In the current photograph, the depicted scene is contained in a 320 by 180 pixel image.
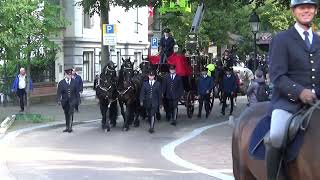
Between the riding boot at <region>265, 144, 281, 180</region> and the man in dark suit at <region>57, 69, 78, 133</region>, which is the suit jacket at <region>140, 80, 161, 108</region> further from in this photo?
the riding boot at <region>265, 144, 281, 180</region>

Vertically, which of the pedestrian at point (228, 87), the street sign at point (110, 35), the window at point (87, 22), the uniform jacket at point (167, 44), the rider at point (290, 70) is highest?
the window at point (87, 22)

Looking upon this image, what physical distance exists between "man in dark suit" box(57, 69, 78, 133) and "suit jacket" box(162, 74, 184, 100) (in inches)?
130

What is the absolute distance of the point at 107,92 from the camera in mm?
18453

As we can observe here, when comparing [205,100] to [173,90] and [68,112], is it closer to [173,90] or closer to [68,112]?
[173,90]

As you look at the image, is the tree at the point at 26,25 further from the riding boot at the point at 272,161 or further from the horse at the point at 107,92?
the riding boot at the point at 272,161

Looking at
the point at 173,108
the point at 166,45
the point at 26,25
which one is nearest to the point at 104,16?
the point at 166,45

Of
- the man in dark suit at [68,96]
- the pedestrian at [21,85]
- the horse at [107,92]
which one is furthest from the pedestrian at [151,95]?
the pedestrian at [21,85]

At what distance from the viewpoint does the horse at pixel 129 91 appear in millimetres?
18750

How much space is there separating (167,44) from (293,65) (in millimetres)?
16628

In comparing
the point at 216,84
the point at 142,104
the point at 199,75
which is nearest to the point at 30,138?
the point at 142,104

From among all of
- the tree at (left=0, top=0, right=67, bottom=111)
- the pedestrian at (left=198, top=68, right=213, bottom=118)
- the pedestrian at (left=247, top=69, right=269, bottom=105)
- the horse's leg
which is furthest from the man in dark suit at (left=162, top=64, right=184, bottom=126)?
the tree at (left=0, top=0, right=67, bottom=111)

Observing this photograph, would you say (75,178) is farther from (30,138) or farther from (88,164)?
(30,138)

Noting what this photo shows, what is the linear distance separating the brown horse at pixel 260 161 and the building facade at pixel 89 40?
83.3 ft

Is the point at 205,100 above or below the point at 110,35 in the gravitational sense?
below
